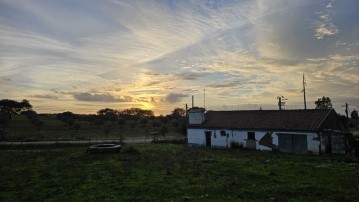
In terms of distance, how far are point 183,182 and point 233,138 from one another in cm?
2497

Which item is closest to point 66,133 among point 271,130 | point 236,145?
point 236,145

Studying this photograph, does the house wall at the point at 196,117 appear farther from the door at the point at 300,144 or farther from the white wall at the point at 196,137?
the door at the point at 300,144

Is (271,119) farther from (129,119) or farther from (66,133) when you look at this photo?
(129,119)

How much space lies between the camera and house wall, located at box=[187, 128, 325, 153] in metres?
35.1

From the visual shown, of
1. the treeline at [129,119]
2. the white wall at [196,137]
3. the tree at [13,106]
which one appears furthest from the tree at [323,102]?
the tree at [13,106]

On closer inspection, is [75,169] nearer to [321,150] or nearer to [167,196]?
[167,196]

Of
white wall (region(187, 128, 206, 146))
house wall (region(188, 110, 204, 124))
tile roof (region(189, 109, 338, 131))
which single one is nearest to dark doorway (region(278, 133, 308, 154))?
tile roof (region(189, 109, 338, 131))

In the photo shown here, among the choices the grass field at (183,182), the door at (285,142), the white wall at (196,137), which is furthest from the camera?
the white wall at (196,137)

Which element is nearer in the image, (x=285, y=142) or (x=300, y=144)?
(x=300, y=144)

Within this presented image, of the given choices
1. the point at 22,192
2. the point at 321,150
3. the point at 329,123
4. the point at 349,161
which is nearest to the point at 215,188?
the point at 22,192

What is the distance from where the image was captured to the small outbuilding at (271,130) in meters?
35.6

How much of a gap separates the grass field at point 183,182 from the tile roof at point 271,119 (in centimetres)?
876

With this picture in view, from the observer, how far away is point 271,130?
3894 cm

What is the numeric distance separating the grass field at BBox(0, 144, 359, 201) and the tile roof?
8758 millimetres
